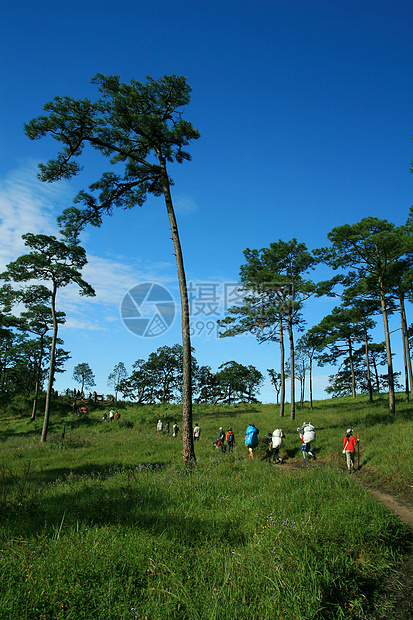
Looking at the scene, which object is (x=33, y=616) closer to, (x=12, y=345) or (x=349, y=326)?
(x=349, y=326)

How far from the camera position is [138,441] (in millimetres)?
22000

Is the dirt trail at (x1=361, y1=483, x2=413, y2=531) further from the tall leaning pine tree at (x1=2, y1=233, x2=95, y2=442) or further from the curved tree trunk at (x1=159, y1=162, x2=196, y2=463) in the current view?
the tall leaning pine tree at (x1=2, y1=233, x2=95, y2=442)

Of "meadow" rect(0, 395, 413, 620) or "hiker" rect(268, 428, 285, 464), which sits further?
"hiker" rect(268, 428, 285, 464)

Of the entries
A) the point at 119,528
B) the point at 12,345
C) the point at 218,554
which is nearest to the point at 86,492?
the point at 119,528

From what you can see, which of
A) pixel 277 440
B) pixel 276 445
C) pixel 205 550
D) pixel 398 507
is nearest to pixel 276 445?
pixel 276 445

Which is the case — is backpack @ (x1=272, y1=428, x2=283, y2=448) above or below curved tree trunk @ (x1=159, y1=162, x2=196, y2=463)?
below

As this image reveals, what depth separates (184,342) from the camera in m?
11.3

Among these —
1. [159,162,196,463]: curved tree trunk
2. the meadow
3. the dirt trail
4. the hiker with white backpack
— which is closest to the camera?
the meadow

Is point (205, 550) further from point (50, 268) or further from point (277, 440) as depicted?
point (50, 268)

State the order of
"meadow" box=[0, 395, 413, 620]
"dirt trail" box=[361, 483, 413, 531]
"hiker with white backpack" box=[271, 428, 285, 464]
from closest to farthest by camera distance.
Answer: "meadow" box=[0, 395, 413, 620]
"dirt trail" box=[361, 483, 413, 531]
"hiker with white backpack" box=[271, 428, 285, 464]

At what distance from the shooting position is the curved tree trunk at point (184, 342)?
1079cm

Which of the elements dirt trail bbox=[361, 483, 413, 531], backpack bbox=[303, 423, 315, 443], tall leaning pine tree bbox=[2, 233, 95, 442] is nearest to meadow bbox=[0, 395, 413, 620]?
dirt trail bbox=[361, 483, 413, 531]

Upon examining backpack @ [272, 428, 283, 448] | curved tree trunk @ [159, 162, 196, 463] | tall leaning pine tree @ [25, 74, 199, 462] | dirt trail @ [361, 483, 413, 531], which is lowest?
dirt trail @ [361, 483, 413, 531]

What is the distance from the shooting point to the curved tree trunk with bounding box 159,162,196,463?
10.8m
